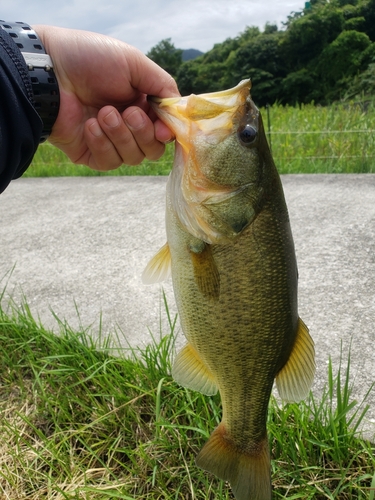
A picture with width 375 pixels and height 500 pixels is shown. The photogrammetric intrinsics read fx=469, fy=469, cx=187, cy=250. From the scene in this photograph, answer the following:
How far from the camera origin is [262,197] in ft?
4.35

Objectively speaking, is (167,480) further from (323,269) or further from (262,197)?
(323,269)

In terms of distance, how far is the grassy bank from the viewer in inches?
209

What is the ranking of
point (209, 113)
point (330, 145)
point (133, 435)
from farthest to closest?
point (330, 145), point (133, 435), point (209, 113)

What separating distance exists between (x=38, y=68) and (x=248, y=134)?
76 centimetres

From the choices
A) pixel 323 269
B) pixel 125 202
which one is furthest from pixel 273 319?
pixel 125 202

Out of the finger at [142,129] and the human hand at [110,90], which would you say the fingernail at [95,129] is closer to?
the human hand at [110,90]

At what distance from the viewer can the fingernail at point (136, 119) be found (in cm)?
163

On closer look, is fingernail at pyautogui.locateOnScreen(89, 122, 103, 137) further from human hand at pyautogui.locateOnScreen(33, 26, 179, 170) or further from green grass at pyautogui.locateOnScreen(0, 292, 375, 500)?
green grass at pyautogui.locateOnScreen(0, 292, 375, 500)

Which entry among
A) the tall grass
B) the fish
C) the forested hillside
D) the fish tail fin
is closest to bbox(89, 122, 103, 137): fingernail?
the fish

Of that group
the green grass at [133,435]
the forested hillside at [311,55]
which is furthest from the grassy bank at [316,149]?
the forested hillside at [311,55]

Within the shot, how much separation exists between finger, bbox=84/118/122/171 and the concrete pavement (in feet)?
3.31

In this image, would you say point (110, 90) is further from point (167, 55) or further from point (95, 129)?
point (167, 55)

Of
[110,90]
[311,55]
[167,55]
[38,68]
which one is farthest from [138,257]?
[167,55]

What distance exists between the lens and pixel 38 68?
5.12 feet
